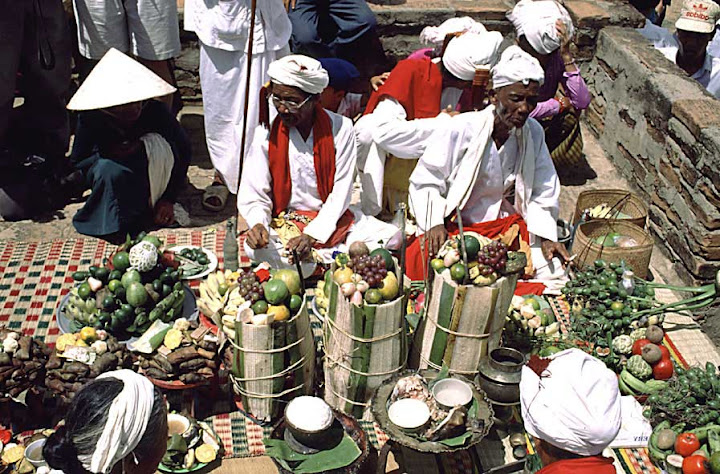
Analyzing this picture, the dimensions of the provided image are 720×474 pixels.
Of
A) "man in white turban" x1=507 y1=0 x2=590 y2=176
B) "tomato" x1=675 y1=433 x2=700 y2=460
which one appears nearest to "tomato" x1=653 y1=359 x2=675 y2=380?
"tomato" x1=675 y1=433 x2=700 y2=460

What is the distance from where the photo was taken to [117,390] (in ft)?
6.88

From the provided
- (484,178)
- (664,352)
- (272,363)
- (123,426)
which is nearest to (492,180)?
(484,178)

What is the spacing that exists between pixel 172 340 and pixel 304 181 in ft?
5.08

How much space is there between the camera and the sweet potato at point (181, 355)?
3412 mm

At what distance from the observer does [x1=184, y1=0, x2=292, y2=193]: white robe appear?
507 cm

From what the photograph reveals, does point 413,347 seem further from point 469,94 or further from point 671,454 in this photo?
point 469,94

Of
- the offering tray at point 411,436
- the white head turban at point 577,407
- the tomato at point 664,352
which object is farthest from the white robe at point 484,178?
the white head turban at point 577,407

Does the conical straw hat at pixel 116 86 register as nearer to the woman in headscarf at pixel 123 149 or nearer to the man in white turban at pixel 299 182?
the woman in headscarf at pixel 123 149

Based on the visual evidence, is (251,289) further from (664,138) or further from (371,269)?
(664,138)

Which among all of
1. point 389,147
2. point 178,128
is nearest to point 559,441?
point 389,147

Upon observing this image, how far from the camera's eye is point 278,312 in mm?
3299

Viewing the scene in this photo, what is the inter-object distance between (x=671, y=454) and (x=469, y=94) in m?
2.70

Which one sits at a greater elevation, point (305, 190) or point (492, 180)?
point (492, 180)

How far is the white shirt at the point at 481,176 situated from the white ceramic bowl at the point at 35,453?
2.34 m
